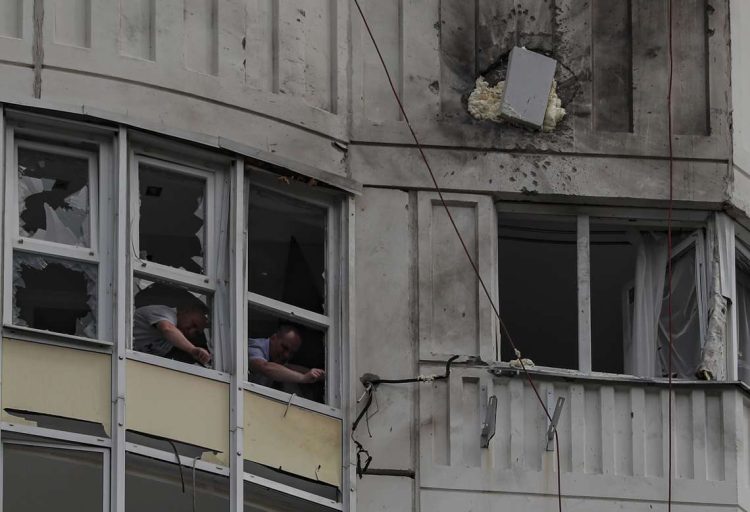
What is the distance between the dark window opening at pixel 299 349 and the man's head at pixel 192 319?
1.37ft

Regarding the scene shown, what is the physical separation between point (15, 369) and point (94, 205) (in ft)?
4.97

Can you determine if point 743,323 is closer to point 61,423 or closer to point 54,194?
point 54,194

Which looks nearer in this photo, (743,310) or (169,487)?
(169,487)

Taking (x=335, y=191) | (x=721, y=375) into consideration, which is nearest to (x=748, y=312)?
(x=721, y=375)

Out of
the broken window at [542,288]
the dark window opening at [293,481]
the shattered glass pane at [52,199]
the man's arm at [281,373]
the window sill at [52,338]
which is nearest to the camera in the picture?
the window sill at [52,338]

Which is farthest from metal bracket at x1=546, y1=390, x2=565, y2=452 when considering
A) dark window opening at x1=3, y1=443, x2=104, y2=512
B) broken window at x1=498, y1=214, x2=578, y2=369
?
dark window opening at x1=3, y1=443, x2=104, y2=512

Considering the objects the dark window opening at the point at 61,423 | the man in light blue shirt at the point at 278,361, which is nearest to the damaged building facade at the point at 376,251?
the dark window opening at the point at 61,423

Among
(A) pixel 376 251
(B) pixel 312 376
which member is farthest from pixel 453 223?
(B) pixel 312 376

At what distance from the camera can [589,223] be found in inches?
882

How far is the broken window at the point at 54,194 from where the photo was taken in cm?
2009

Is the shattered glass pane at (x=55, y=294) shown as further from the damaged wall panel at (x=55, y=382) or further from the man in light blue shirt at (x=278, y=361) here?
the man in light blue shirt at (x=278, y=361)

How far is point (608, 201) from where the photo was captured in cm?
2225

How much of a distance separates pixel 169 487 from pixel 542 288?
14.1 ft

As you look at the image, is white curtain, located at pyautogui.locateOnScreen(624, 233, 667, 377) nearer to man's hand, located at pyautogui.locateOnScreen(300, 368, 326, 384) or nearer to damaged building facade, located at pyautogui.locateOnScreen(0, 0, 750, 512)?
damaged building facade, located at pyautogui.locateOnScreen(0, 0, 750, 512)
